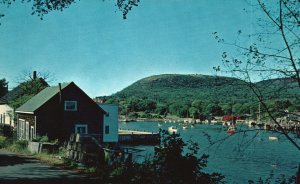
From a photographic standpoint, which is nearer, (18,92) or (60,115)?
(60,115)

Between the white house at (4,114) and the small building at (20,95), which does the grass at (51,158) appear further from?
the white house at (4,114)

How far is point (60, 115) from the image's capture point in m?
37.1

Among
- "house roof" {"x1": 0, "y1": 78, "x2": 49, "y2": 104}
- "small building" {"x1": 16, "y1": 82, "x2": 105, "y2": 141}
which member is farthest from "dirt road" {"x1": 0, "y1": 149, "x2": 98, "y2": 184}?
"house roof" {"x1": 0, "y1": 78, "x2": 49, "y2": 104}

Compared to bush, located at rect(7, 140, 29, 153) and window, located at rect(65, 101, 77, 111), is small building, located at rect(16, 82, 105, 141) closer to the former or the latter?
window, located at rect(65, 101, 77, 111)

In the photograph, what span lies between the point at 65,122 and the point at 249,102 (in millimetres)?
29082

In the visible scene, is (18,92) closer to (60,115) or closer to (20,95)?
(20,95)

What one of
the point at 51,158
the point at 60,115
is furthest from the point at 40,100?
the point at 51,158

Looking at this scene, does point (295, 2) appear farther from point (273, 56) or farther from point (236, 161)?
point (236, 161)

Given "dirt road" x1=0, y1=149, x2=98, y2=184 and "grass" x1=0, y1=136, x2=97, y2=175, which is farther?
"grass" x1=0, y1=136, x2=97, y2=175

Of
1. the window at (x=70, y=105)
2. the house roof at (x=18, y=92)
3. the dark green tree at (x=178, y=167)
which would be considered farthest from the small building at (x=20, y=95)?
the dark green tree at (x=178, y=167)

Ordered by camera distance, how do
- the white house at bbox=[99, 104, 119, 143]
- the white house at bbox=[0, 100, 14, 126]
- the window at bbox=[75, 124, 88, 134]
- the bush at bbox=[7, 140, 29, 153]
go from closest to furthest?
the bush at bbox=[7, 140, 29, 153]
the window at bbox=[75, 124, 88, 134]
the white house at bbox=[0, 100, 14, 126]
the white house at bbox=[99, 104, 119, 143]

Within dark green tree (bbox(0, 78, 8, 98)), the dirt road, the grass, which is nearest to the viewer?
the dirt road

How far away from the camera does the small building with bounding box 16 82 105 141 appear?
118ft

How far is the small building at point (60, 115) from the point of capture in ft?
118
